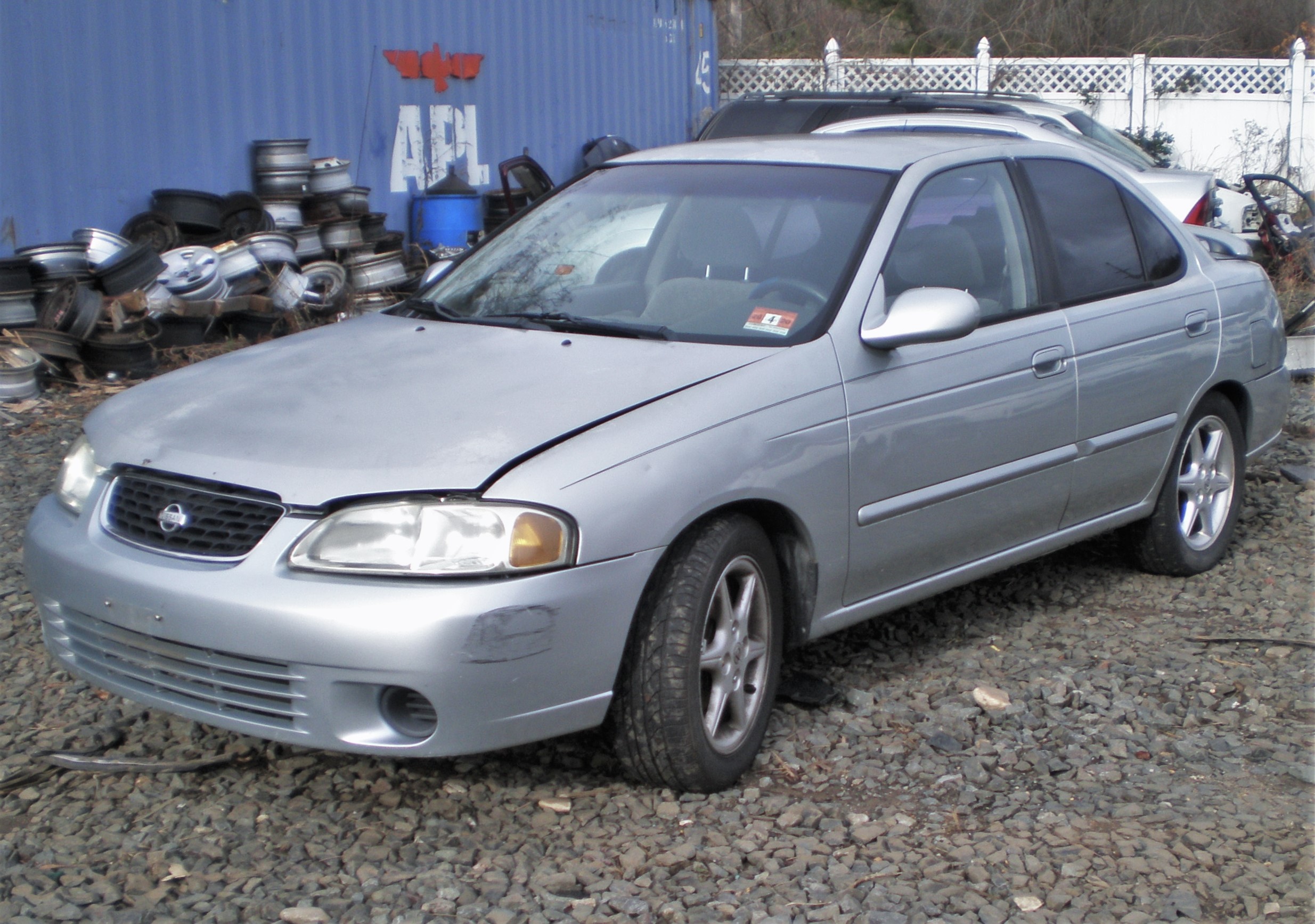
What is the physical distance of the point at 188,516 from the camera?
3082mm

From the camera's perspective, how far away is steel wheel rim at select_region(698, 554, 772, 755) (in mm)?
3330

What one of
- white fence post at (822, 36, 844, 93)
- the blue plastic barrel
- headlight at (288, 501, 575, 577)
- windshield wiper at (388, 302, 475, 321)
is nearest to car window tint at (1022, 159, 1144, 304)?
windshield wiper at (388, 302, 475, 321)

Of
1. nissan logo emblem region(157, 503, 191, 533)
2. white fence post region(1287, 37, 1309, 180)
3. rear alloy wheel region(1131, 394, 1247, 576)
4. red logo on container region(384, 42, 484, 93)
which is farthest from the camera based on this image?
white fence post region(1287, 37, 1309, 180)

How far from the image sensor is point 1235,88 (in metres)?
18.4

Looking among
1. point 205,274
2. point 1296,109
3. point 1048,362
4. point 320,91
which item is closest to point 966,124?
point 205,274

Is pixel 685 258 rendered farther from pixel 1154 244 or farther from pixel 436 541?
pixel 1154 244

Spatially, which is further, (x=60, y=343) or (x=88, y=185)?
(x=88, y=185)

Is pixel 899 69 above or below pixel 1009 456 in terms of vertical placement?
above

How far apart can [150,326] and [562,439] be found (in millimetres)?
6126

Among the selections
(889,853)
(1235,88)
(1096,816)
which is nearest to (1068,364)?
(1096,816)

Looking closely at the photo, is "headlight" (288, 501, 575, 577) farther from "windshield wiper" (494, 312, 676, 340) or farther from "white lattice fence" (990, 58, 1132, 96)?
"white lattice fence" (990, 58, 1132, 96)

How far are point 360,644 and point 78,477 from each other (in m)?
1.13

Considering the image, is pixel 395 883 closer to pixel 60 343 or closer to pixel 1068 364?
pixel 1068 364

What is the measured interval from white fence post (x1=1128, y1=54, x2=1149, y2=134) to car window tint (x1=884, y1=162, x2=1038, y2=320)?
601 inches
